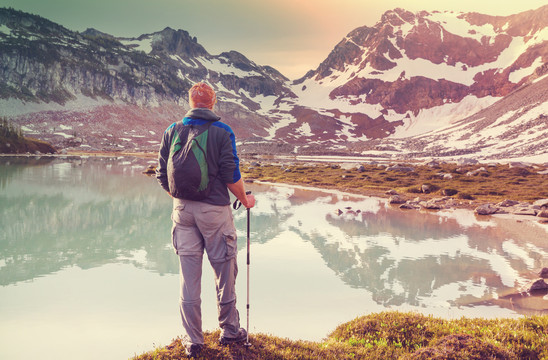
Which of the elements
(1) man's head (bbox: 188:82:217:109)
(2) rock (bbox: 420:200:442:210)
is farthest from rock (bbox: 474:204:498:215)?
(1) man's head (bbox: 188:82:217:109)

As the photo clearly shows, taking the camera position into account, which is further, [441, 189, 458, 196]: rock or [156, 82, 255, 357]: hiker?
[441, 189, 458, 196]: rock

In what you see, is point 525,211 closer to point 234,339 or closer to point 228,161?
point 234,339

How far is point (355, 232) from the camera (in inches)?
882

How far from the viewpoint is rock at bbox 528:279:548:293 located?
12453 millimetres

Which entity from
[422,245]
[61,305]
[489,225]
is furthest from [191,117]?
[489,225]

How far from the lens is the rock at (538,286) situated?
40.9 ft

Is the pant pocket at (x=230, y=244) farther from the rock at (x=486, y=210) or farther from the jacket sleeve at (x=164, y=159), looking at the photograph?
the rock at (x=486, y=210)

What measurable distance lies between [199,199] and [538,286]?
11517mm

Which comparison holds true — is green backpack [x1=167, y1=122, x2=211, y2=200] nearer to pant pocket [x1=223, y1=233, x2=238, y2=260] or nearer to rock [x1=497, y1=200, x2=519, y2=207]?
pant pocket [x1=223, y1=233, x2=238, y2=260]

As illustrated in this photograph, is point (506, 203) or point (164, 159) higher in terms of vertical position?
point (164, 159)

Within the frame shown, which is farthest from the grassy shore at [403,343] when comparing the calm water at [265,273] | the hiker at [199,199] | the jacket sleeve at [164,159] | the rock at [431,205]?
the rock at [431,205]

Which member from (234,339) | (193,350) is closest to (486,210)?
(234,339)

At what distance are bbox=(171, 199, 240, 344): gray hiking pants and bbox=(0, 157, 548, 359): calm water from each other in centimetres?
218

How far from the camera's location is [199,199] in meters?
5.82
